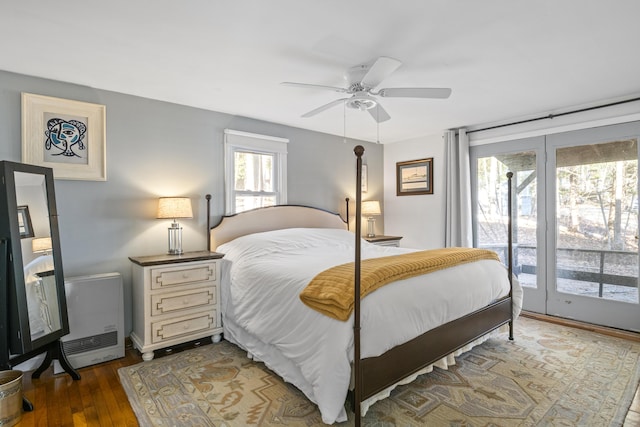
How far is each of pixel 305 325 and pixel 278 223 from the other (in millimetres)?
2252

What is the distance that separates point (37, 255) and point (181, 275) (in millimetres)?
1026

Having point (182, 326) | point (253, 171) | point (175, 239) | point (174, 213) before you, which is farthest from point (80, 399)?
point (253, 171)

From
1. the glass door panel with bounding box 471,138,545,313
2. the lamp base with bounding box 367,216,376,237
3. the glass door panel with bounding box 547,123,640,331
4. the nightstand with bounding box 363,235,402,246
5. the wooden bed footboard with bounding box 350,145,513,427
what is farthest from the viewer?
the lamp base with bounding box 367,216,376,237

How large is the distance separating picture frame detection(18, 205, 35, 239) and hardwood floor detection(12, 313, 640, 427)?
110cm

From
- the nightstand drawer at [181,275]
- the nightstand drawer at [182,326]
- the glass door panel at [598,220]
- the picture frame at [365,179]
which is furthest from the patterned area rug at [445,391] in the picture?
the picture frame at [365,179]

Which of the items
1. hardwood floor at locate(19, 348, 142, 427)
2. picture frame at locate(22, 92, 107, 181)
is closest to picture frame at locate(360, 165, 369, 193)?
picture frame at locate(22, 92, 107, 181)

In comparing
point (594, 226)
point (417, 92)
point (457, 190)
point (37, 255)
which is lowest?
point (37, 255)

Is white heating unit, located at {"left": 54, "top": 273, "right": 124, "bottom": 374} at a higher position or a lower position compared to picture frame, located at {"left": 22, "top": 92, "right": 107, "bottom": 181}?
lower

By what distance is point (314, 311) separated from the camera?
2062 millimetres

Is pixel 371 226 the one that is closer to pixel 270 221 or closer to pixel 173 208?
pixel 270 221

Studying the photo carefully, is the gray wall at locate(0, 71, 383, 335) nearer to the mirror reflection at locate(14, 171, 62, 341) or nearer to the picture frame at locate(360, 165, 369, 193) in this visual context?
the mirror reflection at locate(14, 171, 62, 341)

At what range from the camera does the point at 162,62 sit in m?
2.62

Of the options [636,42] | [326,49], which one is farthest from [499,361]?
[326,49]

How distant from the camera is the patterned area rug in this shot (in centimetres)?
204
